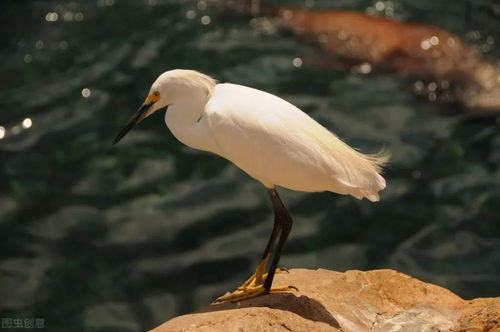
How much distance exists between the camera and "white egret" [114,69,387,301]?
4.71 metres

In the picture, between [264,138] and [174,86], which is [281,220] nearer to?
[264,138]

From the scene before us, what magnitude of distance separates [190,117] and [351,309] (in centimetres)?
149

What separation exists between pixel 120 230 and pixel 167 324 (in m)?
3.49

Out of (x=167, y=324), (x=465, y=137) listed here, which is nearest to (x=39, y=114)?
(x=465, y=137)

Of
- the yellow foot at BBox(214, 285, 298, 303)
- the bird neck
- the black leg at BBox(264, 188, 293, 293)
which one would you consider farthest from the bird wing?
the yellow foot at BBox(214, 285, 298, 303)

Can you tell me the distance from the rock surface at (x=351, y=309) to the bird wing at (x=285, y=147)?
0.67 metres

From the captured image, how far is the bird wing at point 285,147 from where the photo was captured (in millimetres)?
4707

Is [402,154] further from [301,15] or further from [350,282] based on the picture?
[350,282]

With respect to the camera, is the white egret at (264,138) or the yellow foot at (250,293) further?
the yellow foot at (250,293)

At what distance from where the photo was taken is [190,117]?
501cm

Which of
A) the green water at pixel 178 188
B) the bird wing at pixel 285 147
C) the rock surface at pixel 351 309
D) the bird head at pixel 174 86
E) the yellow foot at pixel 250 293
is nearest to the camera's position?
the rock surface at pixel 351 309

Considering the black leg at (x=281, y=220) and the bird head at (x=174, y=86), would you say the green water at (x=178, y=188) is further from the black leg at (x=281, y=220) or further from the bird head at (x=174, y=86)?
the bird head at (x=174, y=86)

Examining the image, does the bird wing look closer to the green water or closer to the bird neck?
the bird neck

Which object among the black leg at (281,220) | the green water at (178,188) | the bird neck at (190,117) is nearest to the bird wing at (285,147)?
the bird neck at (190,117)
